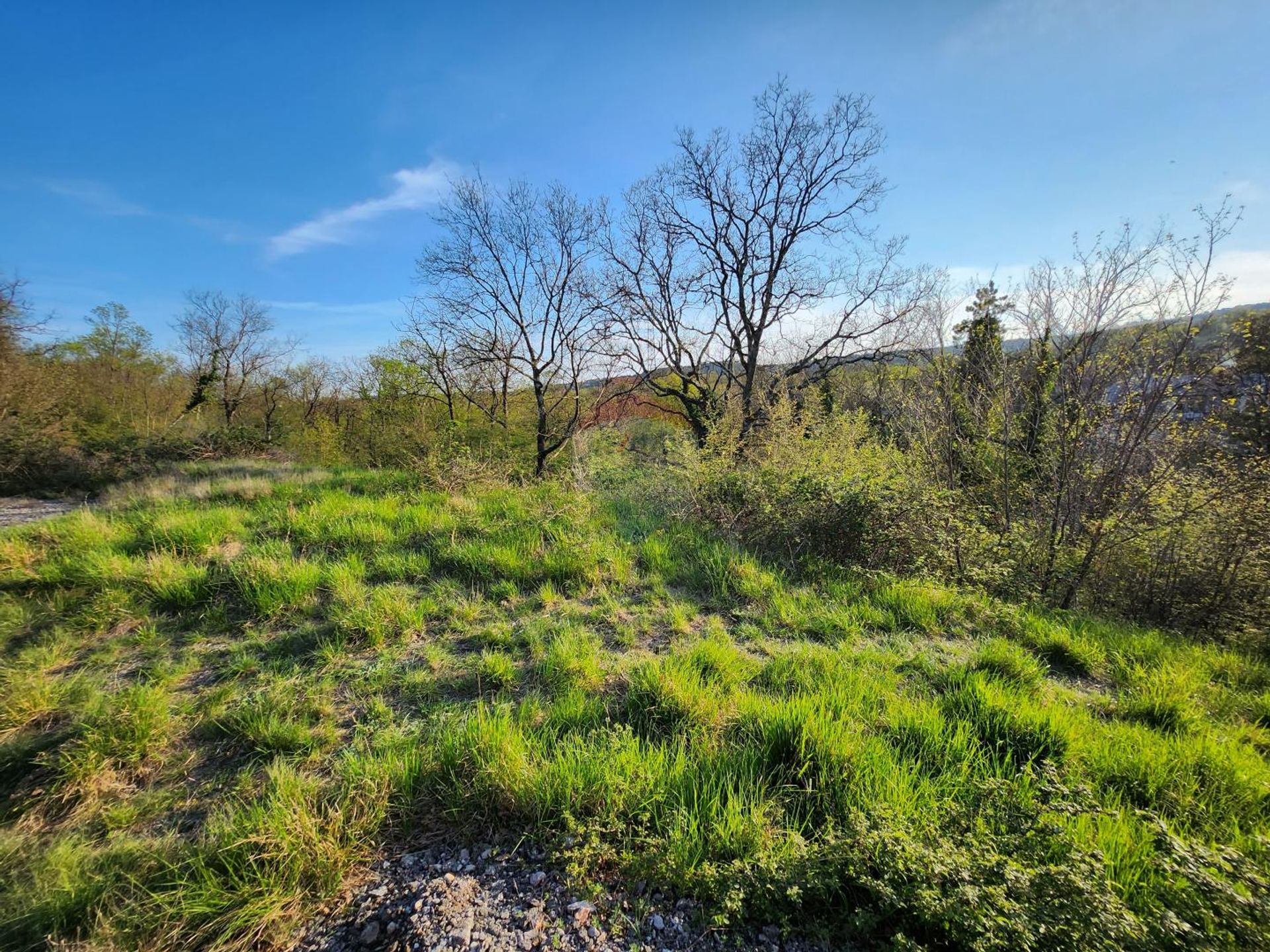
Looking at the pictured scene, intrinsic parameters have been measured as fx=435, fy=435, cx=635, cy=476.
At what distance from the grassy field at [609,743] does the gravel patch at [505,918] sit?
89mm

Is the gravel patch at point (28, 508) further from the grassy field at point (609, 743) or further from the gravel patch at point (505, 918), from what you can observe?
the gravel patch at point (505, 918)

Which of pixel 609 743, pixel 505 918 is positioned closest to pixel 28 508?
pixel 609 743

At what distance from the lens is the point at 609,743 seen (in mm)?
2299

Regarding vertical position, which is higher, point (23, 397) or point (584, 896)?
point (23, 397)

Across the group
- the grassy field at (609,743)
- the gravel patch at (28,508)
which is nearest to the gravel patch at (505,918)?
the grassy field at (609,743)

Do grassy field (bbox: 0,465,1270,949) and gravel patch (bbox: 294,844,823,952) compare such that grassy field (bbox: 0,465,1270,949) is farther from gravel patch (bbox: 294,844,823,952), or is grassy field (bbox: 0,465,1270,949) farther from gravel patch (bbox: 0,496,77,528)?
gravel patch (bbox: 0,496,77,528)

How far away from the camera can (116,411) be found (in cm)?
1700

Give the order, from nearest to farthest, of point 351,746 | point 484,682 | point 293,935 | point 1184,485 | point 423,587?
point 293,935, point 351,746, point 484,682, point 423,587, point 1184,485

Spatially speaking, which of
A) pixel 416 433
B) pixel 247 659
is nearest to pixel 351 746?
pixel 247 659

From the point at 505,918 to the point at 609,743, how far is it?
32.7 inches

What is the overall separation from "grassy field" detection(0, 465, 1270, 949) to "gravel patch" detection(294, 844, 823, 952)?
89 millimetres

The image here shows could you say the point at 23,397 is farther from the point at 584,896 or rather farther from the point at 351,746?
the point at 584,896

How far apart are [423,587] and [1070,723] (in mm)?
4902

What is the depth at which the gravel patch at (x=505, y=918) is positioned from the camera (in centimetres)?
147
